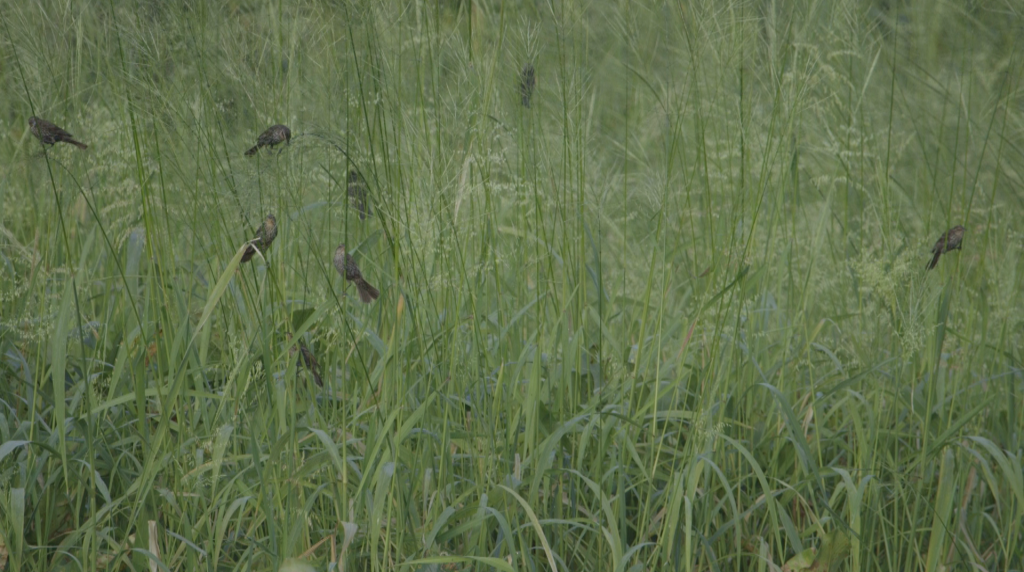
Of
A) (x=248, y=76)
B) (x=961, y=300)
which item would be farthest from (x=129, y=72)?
(x=961, y=300)

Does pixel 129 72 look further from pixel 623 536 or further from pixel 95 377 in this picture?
pixel 623 536

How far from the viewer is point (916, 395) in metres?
1.87

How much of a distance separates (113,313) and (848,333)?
1.67m

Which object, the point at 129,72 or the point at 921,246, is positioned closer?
the point at 129,72

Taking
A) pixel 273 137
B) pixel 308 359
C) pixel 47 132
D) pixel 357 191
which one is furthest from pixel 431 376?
pixel 47 132

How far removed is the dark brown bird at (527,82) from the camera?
64.0 inches

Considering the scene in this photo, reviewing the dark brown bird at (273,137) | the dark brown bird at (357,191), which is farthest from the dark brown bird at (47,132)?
the dark brown bird at (357,191)

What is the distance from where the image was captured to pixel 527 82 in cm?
166

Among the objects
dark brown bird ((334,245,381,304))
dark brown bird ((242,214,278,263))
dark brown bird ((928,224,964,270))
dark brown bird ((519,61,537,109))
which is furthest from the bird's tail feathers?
dark brown bird ((928,224,964,270))

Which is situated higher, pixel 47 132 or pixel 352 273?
pixel 47 132

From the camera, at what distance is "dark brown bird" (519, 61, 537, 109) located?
5.33 ft

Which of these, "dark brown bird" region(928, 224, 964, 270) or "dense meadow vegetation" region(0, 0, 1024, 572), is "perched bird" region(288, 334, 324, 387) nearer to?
"dense meadow vegetation" region(0, 0, 1024, 572)

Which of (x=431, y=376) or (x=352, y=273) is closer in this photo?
(x=352, y=273)

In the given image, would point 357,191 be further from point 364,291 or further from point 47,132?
point 47,132
